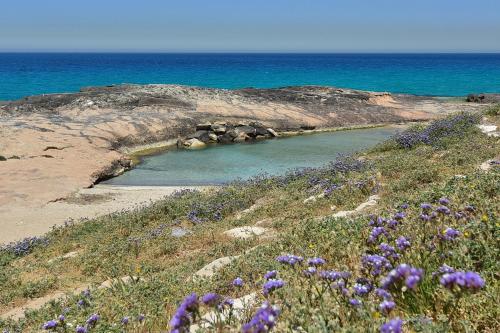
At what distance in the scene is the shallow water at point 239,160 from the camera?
26859 mm

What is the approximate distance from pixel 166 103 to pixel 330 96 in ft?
61.4

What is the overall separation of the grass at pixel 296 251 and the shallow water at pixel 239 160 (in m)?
8.60

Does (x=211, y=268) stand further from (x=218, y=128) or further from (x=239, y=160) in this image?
(x=218, y=128)

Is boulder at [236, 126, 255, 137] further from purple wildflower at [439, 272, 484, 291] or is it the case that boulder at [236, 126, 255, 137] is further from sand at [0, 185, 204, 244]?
purple wildflower at [439, 272, 484, 291]

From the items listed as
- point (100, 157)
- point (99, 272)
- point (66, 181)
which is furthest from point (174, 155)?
point (99, 272)

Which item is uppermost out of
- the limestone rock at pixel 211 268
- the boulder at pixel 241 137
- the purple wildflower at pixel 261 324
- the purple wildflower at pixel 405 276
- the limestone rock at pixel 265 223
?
the purple wildflower at pixel 405 276

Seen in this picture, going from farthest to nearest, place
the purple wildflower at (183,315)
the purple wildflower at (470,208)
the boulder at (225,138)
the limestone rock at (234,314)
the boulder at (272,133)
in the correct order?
the boulder at (272,133) < the boulder at (225,138) < the purple wildflower at (470,208) < the limestone rock at (234,314) < the purple wildflower at (183,315)

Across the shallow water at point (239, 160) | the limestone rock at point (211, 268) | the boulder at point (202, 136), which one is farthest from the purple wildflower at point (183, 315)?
the boulder at point (202, 136)

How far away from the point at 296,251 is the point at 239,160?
23713mm

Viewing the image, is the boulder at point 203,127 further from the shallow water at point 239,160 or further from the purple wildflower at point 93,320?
the purple wildflower at point 93,320

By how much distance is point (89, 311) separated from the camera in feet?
22.7

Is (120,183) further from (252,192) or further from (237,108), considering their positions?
(237,108)

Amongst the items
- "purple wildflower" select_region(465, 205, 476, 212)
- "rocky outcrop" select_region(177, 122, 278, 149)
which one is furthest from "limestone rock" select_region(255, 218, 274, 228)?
"rocky outcrop" select_region(177, 122, 278, 149)

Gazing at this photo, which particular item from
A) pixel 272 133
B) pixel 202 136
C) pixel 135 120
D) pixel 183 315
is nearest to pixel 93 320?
pixel 183 315
